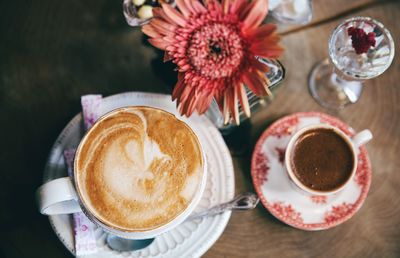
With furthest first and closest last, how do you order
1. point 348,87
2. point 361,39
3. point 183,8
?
point 348,87 → point 361,39 → point 183,8

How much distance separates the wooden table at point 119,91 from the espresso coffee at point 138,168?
0.16 metres

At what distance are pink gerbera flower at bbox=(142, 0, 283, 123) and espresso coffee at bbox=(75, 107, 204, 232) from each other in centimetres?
7

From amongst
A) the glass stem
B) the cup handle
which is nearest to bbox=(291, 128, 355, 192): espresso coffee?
the glass stem

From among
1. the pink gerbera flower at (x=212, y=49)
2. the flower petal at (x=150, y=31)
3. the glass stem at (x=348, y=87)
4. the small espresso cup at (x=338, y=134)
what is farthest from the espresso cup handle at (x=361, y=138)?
the flower petal at (x=150, y=31)

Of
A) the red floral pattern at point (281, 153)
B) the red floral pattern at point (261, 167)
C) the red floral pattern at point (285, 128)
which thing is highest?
the red floral pattern at point (285, 128)

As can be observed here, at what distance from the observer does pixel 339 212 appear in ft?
2.65

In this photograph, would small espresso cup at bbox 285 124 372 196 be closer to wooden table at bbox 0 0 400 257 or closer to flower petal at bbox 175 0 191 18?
wooden table at bbox 0 0 400 257

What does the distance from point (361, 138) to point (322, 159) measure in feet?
0.22

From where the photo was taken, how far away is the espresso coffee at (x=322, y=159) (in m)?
0.78

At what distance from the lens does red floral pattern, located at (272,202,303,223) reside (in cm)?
80

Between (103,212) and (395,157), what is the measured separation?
0.49 m

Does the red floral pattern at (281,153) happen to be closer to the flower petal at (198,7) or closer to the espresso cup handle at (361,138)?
the espresso cup handle at (361,138)

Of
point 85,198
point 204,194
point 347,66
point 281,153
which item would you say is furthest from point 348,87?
point 85,198

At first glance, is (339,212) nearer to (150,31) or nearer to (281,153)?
(281,153)
